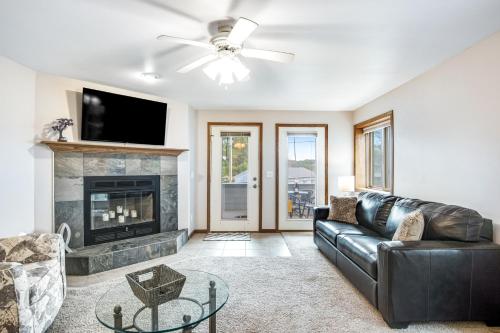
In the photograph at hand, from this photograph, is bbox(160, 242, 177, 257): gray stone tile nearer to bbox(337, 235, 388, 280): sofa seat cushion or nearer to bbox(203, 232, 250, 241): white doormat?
bbox(203, 232, 250, 241): white doormat

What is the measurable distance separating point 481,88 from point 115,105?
4147mm

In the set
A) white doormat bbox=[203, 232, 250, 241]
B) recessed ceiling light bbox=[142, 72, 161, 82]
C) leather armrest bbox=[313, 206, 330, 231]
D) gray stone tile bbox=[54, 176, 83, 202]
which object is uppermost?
recessed ceiling light bbox=[142, 72, 161, 82]

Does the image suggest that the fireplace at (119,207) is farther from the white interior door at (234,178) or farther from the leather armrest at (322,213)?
the leather armrest at (322,213)

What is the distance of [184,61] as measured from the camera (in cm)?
282

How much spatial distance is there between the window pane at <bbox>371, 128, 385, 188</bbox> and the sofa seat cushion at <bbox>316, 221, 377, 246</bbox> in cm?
122

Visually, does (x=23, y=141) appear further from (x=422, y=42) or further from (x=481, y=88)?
(x=481, y=88)

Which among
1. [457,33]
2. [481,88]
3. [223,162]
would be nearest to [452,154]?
[481,88]

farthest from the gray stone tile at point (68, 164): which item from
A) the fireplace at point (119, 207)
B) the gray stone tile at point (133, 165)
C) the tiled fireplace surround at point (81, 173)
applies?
the gray stone tile at point (133, 165)

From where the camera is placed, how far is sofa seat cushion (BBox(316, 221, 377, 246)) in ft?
10.9

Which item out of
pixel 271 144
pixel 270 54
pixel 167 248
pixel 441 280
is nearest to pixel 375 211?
pixel 441 280

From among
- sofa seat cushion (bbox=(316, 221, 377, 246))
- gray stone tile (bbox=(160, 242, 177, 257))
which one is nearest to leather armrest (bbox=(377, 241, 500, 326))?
sofa seat cushion (bbox=(316, 221, 377, 246))

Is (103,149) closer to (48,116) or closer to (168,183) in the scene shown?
(48,116)

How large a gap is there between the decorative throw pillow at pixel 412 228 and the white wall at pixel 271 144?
9.21ft

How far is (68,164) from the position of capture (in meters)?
3.42
